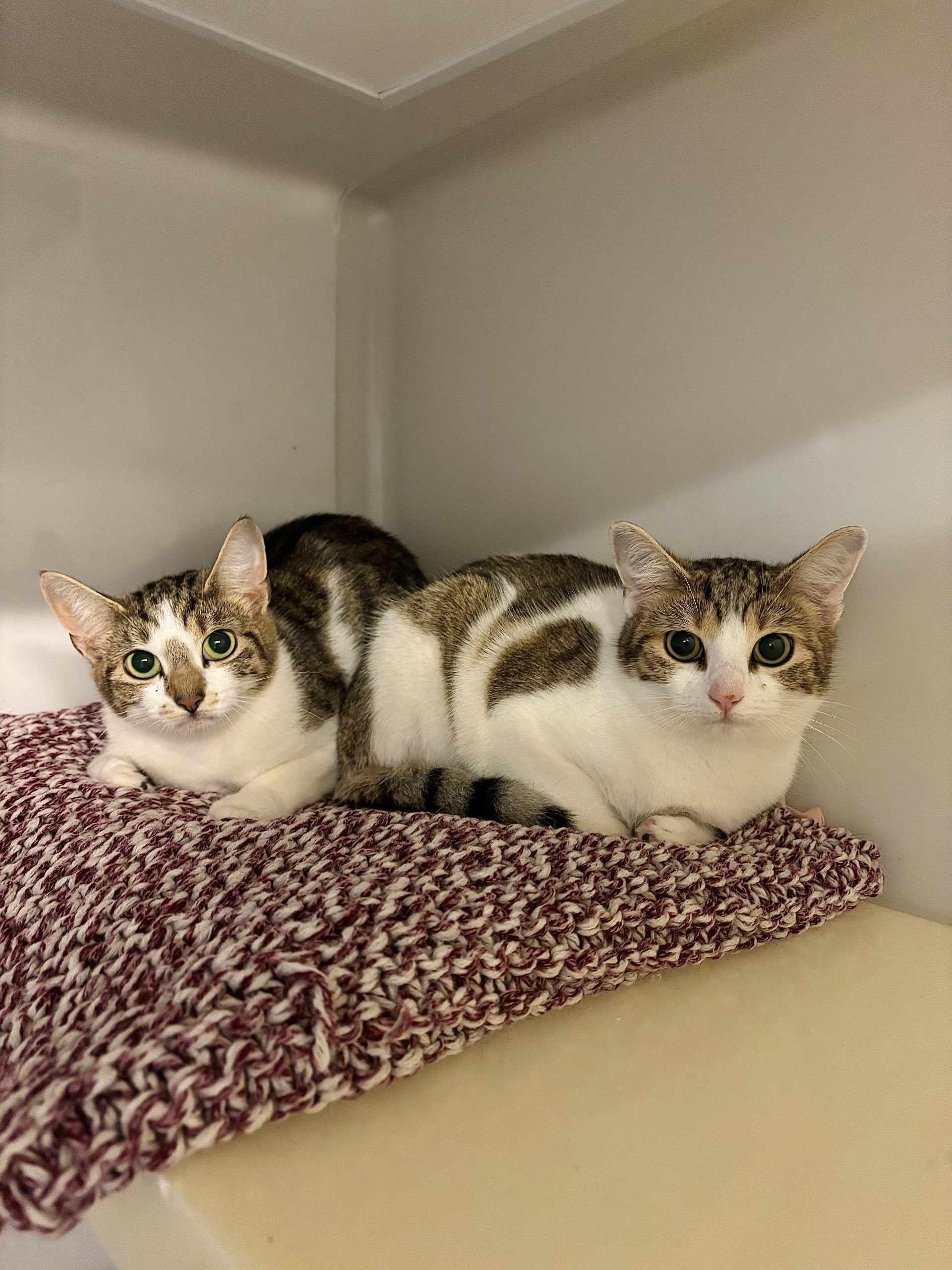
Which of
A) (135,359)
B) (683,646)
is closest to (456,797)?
(683,646)

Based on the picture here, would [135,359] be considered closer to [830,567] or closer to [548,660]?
[548,660]

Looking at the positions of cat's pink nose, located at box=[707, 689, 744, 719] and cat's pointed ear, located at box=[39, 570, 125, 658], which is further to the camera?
cat's pointed ear, located at box=[39, 570, 125, 658]

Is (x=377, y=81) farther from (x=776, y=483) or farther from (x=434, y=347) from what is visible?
(x=776, y=483)

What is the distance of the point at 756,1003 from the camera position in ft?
2.97

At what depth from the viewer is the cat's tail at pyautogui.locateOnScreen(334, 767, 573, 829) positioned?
114 cm

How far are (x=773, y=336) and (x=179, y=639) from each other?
3.06ft

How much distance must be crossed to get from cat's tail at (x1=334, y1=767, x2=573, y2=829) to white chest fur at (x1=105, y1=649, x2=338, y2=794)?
17 cm

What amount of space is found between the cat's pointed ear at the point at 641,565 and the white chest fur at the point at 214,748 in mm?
569

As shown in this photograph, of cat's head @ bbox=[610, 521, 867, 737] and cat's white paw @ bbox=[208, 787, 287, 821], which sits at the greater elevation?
cat's head @ bbox=[610, 521, 867, 737]

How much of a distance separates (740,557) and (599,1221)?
88 centimetres

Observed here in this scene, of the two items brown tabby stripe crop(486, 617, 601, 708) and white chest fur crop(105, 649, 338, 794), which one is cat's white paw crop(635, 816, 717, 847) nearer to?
brown tabby stripe crop(486, 617, 601, 708)

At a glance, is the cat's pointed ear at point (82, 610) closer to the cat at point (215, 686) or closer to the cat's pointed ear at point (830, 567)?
the cat at point (215, 686)

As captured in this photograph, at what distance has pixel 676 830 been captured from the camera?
3.77 ft

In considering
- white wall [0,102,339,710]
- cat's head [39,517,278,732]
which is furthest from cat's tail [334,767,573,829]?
white wall [0,102,339,710]
